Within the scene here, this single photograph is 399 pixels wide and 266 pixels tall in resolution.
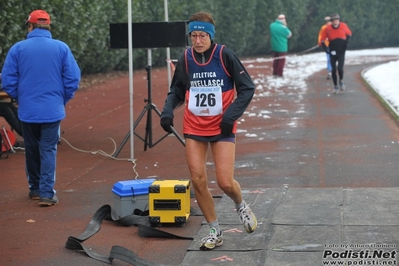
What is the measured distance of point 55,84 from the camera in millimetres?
9109

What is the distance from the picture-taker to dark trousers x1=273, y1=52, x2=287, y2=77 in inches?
1030

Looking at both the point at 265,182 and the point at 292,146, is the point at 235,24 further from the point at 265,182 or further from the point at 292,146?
the point at 265,182

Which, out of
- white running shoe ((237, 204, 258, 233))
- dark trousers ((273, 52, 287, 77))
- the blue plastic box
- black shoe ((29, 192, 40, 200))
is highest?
white running shoe ((237, 204, 258, 233))

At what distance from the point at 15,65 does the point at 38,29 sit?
0.47m

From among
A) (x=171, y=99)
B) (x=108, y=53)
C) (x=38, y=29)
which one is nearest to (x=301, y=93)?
(x=108, y=53)

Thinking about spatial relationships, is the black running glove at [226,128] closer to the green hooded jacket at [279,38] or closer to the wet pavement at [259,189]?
the wet pavement at [259,189]

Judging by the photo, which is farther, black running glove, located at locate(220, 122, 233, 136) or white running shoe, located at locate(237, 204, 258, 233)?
white running shoe, located at locate(237, 204, 258, 233)

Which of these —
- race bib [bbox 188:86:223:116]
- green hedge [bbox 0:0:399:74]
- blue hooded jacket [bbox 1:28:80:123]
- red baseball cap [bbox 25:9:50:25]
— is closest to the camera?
race bib [bbox 188:86:223:116]

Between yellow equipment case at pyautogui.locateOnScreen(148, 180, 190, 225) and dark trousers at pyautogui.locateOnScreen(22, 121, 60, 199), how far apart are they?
167 cm

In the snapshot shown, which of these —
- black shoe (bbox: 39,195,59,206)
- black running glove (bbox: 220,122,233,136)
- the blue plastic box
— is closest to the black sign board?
black shoe (bbox: 39,195,59,206)

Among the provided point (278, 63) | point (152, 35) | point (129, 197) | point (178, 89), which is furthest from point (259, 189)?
point (278, 63)

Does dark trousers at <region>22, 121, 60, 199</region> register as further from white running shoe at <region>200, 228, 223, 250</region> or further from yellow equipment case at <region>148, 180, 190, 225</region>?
white running shoe at <region>200, 228, 223, 250</region>

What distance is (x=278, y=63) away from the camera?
26594 millimetres

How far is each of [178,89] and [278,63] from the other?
763 inches
